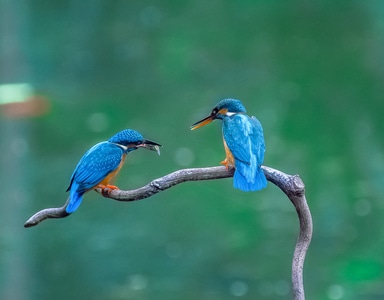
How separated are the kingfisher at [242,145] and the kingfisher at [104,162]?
0.35ft

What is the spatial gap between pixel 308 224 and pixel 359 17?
199 cm

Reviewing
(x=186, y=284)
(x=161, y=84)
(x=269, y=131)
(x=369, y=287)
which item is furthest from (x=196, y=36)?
(x=369, y=287)

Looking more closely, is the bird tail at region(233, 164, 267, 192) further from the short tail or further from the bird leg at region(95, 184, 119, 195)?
the bird leg at region(95, 184, 119, 195)

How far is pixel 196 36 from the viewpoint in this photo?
3000mm

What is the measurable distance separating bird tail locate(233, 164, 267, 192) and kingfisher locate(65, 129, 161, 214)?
0.15m

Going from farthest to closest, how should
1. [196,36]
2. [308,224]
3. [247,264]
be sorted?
[247,264] → [196,36] → [308,224]

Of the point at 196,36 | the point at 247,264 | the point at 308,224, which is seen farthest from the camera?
the point at 247,264

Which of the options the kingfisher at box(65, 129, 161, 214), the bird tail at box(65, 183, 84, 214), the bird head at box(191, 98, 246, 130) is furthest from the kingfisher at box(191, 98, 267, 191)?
the bird tail at box(65, 183, 84, 214)

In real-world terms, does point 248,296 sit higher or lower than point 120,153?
higher

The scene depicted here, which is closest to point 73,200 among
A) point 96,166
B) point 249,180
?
point 96,166

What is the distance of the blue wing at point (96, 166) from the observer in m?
1.28

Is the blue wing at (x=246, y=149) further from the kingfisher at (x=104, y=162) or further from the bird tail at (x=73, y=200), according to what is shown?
the bird tail at (x=73, y=200)

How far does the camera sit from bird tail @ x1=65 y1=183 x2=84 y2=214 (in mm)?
1218

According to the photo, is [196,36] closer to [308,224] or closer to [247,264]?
[247,264]
